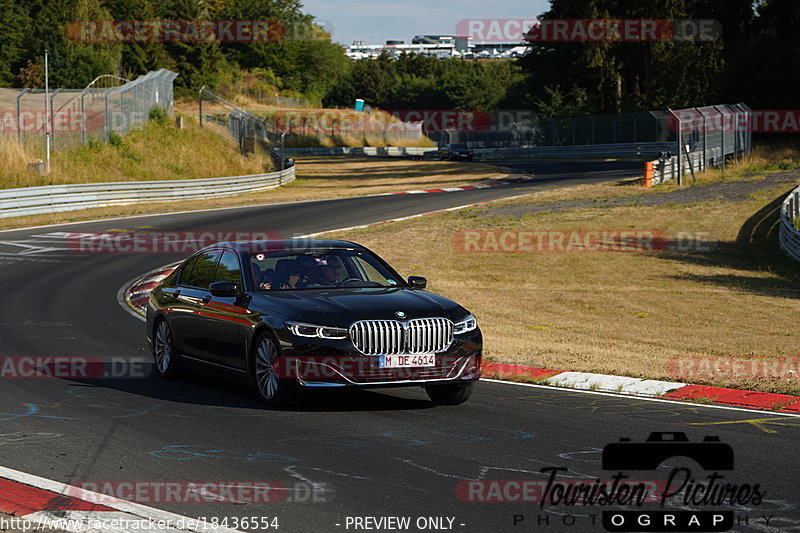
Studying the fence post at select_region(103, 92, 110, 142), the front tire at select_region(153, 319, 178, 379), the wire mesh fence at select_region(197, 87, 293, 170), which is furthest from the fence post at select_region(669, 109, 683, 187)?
the front tire at select_region(153, 319, 178, 379)

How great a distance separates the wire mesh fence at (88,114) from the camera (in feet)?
137

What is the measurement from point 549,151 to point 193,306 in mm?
68081

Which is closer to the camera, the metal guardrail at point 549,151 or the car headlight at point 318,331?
the car headlight at point 318,331

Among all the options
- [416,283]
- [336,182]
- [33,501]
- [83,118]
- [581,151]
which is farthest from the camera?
[581,151]

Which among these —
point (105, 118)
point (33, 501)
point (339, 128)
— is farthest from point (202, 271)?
point (339, 128)

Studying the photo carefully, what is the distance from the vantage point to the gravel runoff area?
37.9 m

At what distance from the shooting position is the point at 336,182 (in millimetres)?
56844

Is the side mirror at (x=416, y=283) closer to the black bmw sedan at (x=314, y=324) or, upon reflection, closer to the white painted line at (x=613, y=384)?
the black bmw sedan at (x=314, y=324)

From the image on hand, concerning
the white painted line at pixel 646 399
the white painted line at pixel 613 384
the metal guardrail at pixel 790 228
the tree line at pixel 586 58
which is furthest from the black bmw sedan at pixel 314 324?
the tree line at pixel 586 58

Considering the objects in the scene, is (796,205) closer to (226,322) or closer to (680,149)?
(680,149)

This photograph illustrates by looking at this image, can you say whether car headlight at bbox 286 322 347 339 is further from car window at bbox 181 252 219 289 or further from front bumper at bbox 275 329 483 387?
car window at bbox 181 252 219 289

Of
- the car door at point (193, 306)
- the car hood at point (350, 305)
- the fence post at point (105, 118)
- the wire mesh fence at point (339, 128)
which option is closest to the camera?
the car hood at point (350, 305)

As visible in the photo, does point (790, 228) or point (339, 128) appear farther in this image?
point (339, 128)

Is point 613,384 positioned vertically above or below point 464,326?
below
